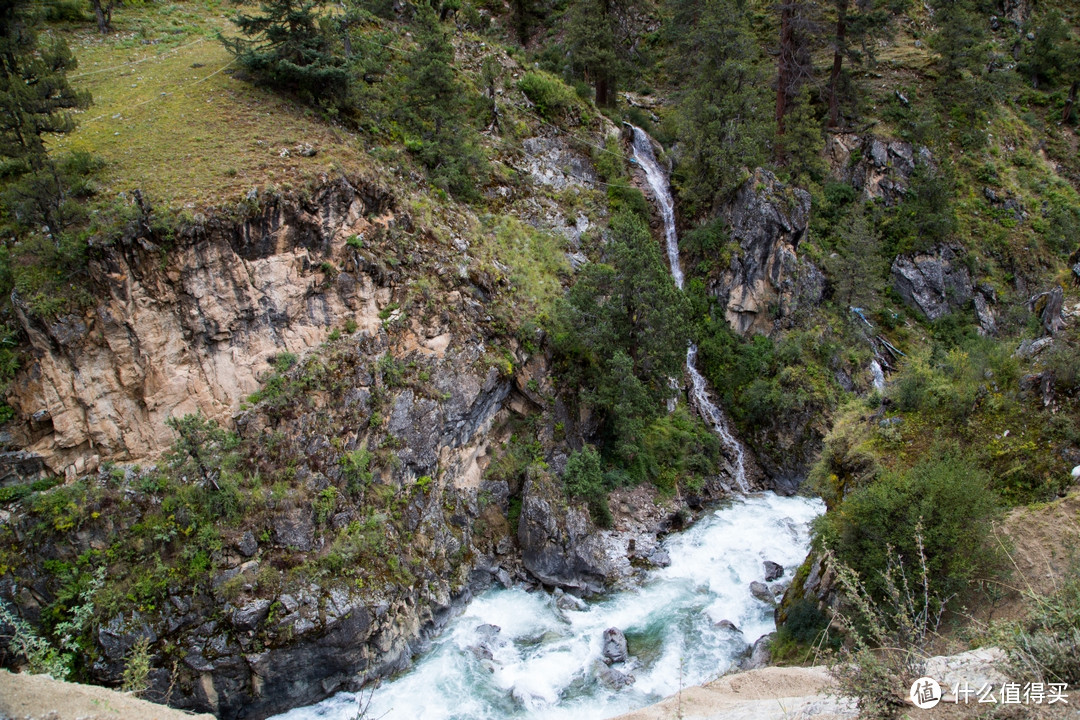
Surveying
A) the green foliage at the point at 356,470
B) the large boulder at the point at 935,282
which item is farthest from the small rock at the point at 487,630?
the large boulder at the point at 935,282

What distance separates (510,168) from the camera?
2545cm

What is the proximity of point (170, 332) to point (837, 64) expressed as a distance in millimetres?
31240

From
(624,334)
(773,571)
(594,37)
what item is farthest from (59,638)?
(594,37)

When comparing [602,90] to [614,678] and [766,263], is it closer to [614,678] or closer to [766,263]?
[766,263]

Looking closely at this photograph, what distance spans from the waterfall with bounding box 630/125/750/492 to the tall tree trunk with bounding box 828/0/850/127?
30.0ft

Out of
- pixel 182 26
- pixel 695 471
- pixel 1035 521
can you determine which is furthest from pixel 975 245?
pixel 182 26

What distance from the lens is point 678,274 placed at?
27.4 meters

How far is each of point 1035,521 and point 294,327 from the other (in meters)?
17.4

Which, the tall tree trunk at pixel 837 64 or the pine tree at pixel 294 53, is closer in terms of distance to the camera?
the pine tree at pixel 294 53

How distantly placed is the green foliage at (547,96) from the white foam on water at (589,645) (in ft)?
66.4

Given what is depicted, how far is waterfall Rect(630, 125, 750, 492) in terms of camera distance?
2384 centimetres

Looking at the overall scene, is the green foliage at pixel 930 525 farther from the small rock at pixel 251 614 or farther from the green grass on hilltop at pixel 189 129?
the green grass on hilltop at pixel 189 129

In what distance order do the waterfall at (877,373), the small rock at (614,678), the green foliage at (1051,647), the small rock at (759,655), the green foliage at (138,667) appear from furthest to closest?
1. the waterfall at (877,373)
2. the small rock at (614,678)
3. the small rock at (759,655)
4. the green foliage at (138,667)
5. the green foliage at (1051,647)

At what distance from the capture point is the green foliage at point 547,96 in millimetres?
27734
